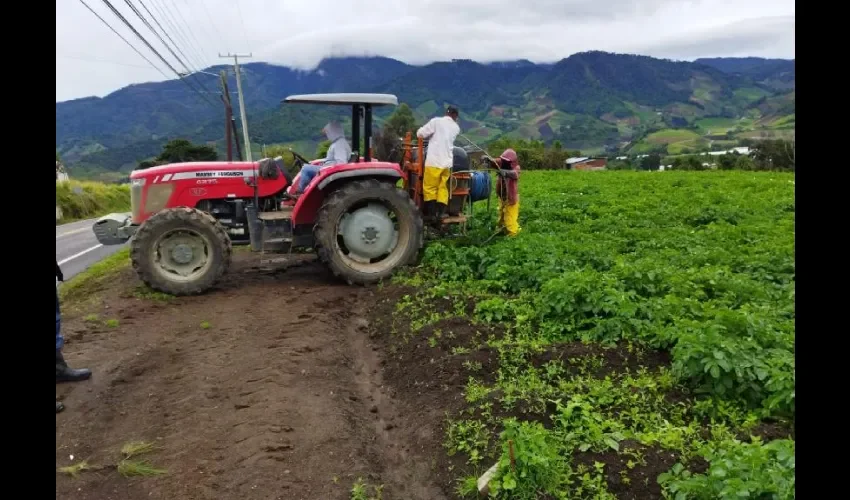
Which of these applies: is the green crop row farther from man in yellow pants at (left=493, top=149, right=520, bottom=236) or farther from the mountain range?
the mountain range

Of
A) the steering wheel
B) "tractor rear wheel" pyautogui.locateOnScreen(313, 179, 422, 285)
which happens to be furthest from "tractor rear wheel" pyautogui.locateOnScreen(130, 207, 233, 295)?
the steering wheel

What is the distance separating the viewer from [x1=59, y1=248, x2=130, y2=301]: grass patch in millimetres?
8312

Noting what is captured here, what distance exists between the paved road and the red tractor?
448 cm

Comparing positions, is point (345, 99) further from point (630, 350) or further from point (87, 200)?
point (87, 200)

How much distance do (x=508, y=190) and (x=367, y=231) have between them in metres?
2.54

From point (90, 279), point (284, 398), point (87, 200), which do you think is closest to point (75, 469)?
point (284, 398)

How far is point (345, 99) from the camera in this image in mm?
7500

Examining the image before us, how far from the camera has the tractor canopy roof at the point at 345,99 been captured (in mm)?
7386

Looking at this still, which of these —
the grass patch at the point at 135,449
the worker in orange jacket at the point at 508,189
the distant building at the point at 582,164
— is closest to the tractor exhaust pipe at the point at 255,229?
the worker in orange jacket at the point at 508,189

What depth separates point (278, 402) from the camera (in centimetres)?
429

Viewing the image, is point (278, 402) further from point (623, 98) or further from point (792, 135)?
point (623, 98)

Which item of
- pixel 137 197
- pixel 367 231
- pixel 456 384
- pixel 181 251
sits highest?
pixel 137 197

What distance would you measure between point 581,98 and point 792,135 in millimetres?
148611
